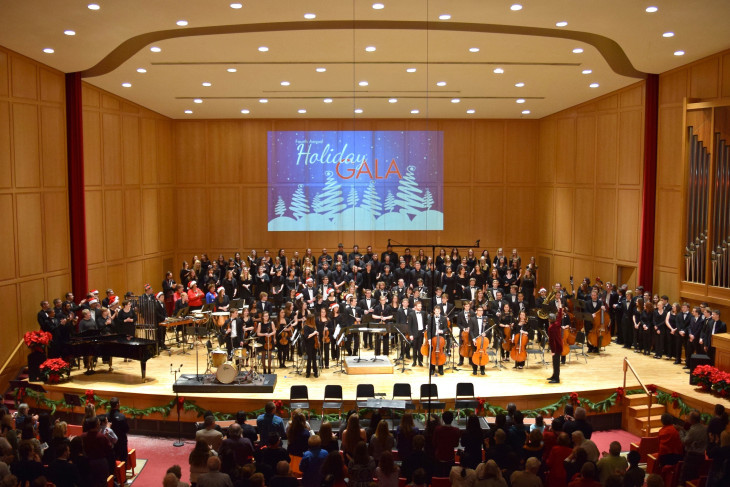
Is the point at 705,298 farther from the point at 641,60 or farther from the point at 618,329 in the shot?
the point at 641,60

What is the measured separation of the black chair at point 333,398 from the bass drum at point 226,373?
172 cm

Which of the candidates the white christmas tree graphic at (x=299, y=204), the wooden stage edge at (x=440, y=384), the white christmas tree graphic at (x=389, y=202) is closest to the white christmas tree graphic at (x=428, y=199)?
the white christmas tree graphic at (x=389, y=202)

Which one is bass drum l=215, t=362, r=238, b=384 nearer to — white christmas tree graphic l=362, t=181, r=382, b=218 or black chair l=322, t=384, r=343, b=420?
black chair l=322, t=384, r=343, b=420

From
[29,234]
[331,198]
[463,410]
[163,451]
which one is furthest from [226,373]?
[331,198]

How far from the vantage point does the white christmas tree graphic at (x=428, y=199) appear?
2259 centimetres

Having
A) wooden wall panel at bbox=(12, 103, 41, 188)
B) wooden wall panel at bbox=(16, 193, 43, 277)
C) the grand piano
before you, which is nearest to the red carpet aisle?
the grand piano

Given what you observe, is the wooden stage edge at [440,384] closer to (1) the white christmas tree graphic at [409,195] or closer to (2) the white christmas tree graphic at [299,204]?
(2) the white christmas tree graphic at [299,204]

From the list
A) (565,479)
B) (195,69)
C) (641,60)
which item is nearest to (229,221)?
(195,69)

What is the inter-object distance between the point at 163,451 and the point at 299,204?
39.2ft

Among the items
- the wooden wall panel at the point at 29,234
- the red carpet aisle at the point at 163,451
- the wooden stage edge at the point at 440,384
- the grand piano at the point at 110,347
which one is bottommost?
the red carpet aisle at the point at 163,451

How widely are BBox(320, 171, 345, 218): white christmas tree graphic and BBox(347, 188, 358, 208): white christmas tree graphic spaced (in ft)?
0.61

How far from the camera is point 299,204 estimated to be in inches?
882

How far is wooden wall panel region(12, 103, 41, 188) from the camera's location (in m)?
14.0

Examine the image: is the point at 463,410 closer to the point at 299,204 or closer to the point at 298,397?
the point at 298,397
